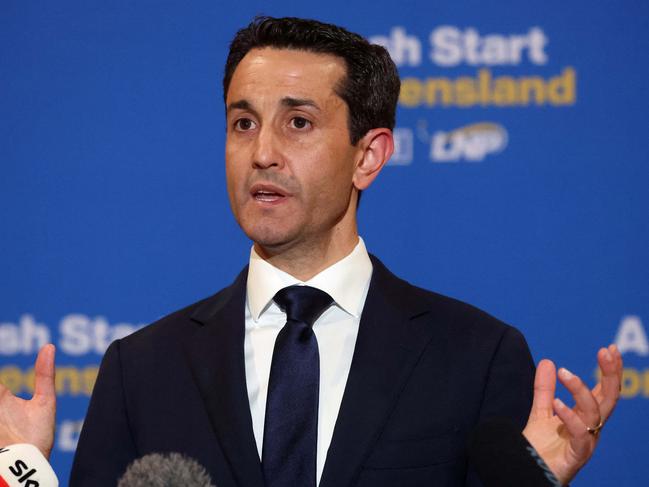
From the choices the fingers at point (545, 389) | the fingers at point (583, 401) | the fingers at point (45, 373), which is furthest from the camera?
the fingers at point (45, 373)

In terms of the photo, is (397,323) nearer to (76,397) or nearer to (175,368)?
(175,368)

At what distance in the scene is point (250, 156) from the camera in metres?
1.87

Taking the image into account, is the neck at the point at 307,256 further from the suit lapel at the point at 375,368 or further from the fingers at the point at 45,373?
the fingers at the point at 45,373

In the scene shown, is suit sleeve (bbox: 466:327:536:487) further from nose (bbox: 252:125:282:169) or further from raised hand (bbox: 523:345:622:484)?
nose (bbox: 252:125:282:169)

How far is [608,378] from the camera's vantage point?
1514 mm

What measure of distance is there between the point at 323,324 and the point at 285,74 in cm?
49

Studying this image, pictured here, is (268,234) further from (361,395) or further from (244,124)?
(361,395)

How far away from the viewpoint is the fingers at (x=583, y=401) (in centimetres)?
145

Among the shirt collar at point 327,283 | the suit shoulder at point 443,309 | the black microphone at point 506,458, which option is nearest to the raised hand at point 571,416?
the black microphone at point 506,458

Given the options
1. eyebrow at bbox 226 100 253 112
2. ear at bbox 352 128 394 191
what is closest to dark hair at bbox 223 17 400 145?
ear at bbox 352 128 394 191

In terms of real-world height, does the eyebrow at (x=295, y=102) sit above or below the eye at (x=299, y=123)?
above

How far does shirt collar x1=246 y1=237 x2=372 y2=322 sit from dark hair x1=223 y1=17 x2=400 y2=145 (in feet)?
0.84

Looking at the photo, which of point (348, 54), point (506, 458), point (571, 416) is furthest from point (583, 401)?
point (348, 54)

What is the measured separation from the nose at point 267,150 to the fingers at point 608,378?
686 mm
